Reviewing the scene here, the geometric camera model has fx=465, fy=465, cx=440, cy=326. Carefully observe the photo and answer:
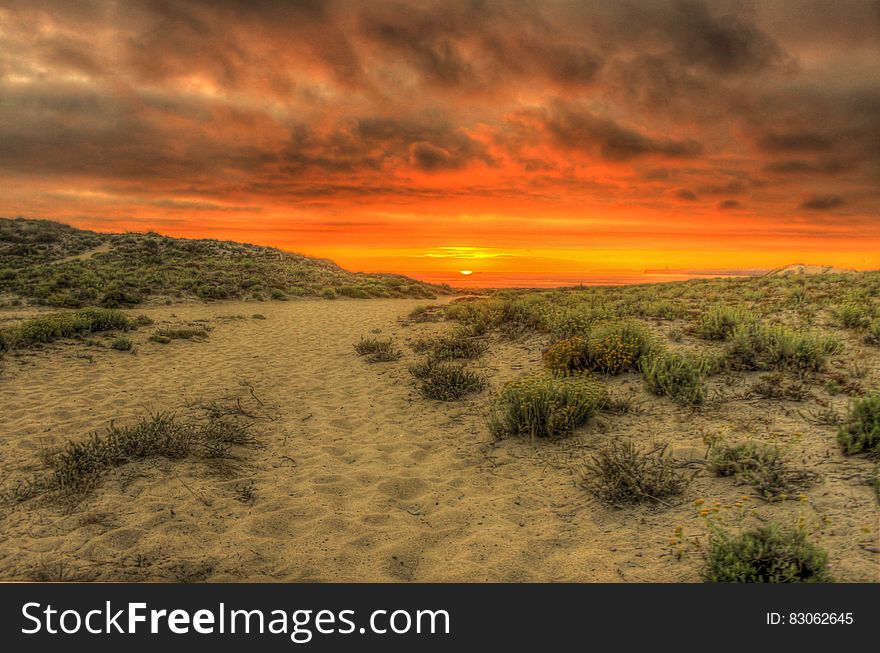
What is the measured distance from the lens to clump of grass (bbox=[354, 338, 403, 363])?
1270cm

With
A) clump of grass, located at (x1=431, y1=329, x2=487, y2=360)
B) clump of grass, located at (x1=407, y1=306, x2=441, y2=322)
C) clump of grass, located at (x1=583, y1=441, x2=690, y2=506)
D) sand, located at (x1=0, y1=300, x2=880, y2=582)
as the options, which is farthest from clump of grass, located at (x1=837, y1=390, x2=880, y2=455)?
clump of grass, located at (x1=407, y1=306, x2=441, y2=322)

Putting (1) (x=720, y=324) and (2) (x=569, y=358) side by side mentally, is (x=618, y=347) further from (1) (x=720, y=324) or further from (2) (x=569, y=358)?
(1) (x=720, y=324)

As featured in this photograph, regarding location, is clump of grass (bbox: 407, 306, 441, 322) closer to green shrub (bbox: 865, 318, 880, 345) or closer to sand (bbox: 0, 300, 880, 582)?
sand (bbox: 0, 300, 880, 582)

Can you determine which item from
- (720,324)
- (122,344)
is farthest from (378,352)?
(720,324)

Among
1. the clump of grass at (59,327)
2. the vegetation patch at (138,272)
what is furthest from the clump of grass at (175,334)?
the vegetation patch at (138,272)

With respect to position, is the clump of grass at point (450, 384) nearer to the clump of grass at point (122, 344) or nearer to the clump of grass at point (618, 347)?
the clump of grass at point (618, 347)

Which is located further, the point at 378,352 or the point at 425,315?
the point at 425,315

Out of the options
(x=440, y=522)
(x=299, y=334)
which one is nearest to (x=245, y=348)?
(x=299, y=334)

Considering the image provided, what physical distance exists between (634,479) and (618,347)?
408cm

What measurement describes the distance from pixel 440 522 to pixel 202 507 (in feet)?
8.67

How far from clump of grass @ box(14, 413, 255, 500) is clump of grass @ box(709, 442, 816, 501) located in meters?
6.22

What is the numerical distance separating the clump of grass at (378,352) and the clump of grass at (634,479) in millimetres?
7990

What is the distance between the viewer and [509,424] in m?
6.97

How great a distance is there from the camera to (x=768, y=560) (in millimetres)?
3344
